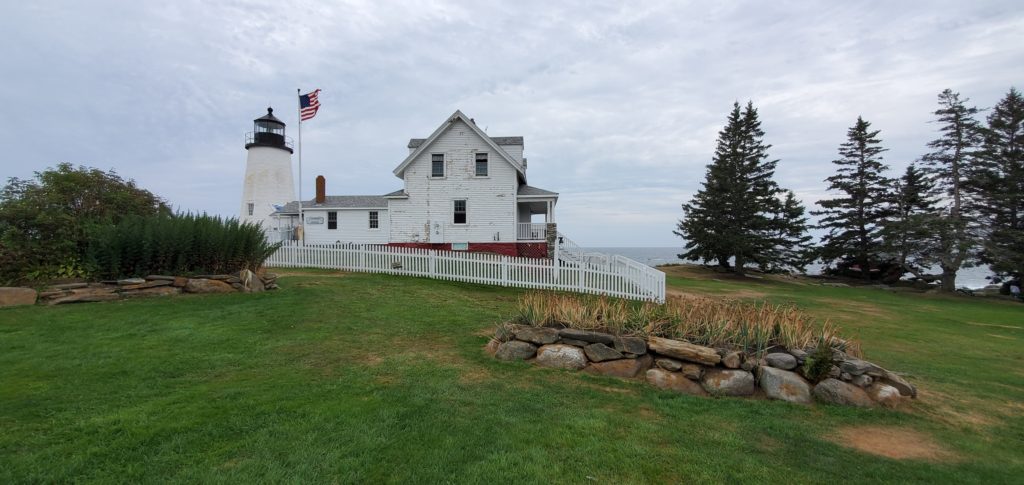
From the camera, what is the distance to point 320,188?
26.2 metres

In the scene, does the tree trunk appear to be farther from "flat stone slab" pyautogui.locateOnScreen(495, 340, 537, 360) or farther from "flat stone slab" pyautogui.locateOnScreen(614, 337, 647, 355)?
"flat stone slab" pyautogui.locateOnScreen(495, 340, 537, 360)

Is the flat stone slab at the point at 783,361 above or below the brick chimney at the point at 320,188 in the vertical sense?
below

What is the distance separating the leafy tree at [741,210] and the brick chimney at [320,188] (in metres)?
24.8

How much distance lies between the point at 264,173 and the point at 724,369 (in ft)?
104

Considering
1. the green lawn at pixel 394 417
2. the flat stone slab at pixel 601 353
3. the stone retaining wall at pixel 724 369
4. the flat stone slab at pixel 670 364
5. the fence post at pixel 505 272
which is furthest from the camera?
the fence post at pixel 505 272

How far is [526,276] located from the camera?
14750 mm

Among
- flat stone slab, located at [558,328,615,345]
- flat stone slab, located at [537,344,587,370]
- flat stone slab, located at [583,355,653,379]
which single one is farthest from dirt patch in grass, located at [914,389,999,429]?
flat stone slab, located at [537,344,587,370]

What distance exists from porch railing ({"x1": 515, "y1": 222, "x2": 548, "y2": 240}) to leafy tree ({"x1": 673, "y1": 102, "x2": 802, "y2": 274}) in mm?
13956

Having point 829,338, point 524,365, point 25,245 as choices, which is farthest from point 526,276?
point 25,245

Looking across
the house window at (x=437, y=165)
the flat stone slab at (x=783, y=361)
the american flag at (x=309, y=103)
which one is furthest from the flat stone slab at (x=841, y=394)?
the american flag at (x=309, y=103)

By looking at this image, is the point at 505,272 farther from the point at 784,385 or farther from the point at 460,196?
the point at 784,385

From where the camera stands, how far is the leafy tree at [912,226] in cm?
2505

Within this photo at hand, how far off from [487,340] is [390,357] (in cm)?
171

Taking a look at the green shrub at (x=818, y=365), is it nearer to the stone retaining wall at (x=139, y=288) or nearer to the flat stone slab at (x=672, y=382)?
the flat stone slab at (x=672, y=382)
